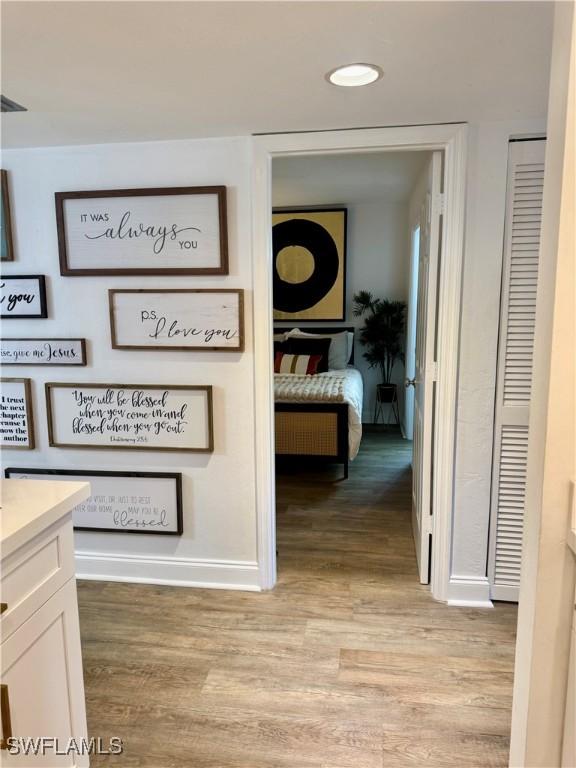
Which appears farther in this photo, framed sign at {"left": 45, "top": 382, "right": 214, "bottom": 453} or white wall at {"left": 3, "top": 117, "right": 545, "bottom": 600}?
framed sign at {"left": 45, "top": 382, "right": 214, "bottom": 453}

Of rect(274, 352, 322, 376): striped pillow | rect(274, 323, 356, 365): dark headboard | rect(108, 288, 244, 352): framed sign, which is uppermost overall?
rect(108, 288, 244, 352): framed sign

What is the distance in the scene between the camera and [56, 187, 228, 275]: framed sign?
7.50 ft

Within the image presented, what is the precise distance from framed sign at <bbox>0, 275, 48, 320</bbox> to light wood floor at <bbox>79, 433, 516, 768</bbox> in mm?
1439

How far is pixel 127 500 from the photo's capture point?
2.57 m

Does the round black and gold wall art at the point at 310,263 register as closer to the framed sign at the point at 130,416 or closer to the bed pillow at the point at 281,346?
the bed pillow at the point at 281,346

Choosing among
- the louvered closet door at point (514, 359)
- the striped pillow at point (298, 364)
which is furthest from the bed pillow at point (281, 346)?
the louvered closet door at point (514, 359)

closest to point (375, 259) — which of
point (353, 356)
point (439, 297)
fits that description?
point (353, 356)

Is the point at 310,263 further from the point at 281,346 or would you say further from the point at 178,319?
the point at 178,319

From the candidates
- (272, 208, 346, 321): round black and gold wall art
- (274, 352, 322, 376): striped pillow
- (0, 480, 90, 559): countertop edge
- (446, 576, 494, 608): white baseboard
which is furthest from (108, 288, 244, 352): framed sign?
(272, 208, 346, 321): round black and gold wall art

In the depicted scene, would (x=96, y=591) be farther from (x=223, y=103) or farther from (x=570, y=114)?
(x=570, y=114)

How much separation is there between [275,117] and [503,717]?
240 centimetres

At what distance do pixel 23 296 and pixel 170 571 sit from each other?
1.58m

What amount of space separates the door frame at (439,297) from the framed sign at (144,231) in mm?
206

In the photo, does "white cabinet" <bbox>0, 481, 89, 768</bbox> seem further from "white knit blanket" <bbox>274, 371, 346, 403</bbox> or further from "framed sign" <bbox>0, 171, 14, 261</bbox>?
"white knit blanket" <bbox>274, 371, 346, 403</bbox>
